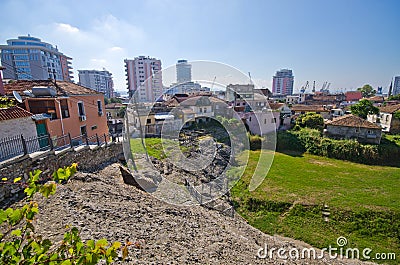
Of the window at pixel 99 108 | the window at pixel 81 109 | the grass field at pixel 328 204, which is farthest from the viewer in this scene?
the window at pixel 99 108

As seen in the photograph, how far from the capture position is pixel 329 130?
579 inches

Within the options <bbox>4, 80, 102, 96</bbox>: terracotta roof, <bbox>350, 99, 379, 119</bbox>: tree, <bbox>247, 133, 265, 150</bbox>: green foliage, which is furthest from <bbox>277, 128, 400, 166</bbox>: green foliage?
<bbox>4, 80, 102, 96</bbox>: terracotta roof

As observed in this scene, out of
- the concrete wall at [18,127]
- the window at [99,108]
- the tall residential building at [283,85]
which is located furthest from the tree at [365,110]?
the tall residential building at [283,85]

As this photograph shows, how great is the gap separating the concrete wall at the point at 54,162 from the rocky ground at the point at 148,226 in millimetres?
615

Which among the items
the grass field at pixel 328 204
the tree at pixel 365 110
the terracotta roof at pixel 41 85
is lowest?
the grass field at pixel 328 204

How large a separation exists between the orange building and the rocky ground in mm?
2847

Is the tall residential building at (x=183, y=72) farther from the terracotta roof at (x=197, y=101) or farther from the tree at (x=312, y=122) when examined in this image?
the tree at (x=312, y=122)

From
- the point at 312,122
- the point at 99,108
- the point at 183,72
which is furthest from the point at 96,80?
the point at 183,72

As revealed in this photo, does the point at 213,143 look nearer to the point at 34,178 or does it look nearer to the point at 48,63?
the point at 34,178

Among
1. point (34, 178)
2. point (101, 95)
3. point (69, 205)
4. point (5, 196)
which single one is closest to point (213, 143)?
point (69, 205)

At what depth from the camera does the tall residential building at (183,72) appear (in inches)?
150

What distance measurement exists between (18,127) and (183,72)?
5018 millimetres

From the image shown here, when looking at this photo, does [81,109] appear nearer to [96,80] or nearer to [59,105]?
[59,105]

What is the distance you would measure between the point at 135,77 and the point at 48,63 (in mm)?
15952
